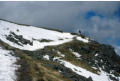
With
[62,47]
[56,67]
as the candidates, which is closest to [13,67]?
[56,67]

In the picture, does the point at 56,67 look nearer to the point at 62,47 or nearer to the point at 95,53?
the point at 62,47

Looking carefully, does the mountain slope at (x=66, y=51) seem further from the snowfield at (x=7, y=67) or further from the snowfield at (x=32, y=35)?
the snowfield at (x=7, y=67)

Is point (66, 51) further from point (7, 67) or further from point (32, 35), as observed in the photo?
point (7, 67)

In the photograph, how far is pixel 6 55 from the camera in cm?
4591

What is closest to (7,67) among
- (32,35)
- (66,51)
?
(66,51)

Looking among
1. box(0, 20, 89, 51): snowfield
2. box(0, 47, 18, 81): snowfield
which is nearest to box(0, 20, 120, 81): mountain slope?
box(0, 20, 89, 51): snowfield

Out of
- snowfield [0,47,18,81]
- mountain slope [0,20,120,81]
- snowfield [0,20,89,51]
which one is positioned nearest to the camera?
snowfield [0,47,18,81]

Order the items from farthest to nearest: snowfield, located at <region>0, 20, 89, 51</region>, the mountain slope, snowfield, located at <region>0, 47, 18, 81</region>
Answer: snowfield, located at <region>0, 20, 89, 51</region>, the mountain slope, snowfield, located at <region>0, 47, 18, 81</region>

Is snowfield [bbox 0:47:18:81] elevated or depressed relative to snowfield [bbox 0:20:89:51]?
elevated

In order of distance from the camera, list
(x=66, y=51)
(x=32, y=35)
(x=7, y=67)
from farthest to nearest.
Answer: (x=32, y=35) → (x=66, y=51) → (x=7, y=67)

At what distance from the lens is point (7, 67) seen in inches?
1506

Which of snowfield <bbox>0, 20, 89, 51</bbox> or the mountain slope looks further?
snowfield <bbox>0, 20, 89, 51</bbox>

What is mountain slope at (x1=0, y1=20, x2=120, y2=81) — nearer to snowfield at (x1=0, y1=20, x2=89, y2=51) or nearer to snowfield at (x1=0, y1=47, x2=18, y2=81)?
snowfield at (x1=0, y1=20, x2=89, y2=51)

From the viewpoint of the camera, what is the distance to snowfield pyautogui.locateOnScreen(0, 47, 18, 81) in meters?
33.2
